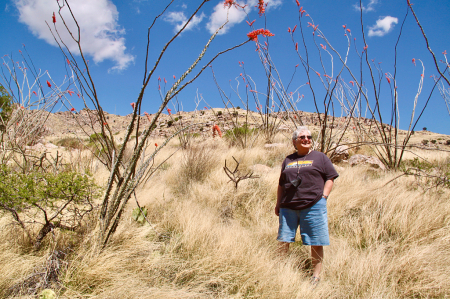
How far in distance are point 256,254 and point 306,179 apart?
0.74 m

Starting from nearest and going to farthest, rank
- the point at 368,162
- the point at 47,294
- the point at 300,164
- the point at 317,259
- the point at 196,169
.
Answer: the point at 47,294 < the point at 317,259 < the point at 300,164 < the point at 196,169 < the point at 368,162

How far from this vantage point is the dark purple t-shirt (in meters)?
1.89

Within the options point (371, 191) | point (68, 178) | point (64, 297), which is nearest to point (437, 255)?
point (371, 191)

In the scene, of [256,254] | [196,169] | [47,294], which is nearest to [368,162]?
[196,169]

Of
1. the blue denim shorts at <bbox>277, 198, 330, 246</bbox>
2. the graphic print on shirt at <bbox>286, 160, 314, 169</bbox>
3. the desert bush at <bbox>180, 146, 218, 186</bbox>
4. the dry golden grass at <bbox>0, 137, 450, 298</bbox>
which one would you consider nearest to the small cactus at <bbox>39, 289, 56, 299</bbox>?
the dry golden grass at <bbox>0, 137, 450, 298</bbox>

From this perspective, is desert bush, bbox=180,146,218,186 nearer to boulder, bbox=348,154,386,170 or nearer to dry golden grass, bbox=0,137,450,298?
Answer: dry golden grass, bbox=0,137,450,298

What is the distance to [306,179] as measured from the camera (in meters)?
1.94

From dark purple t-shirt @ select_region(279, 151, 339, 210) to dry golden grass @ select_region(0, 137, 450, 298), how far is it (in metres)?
0.50

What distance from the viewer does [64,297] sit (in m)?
1.39

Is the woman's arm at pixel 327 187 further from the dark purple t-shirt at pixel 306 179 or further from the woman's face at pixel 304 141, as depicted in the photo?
the woman's face at pixel 304 141

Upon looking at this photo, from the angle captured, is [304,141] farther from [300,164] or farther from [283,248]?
[283,248]

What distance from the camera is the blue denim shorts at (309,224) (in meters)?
1.85

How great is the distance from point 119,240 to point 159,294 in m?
0.76

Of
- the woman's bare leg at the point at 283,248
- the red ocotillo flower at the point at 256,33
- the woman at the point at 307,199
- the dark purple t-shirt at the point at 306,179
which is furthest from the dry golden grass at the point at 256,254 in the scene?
the red ocotillo flower at the point at 256,33
